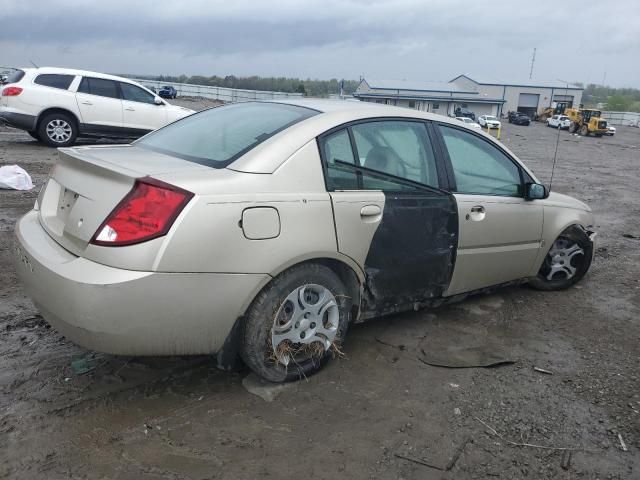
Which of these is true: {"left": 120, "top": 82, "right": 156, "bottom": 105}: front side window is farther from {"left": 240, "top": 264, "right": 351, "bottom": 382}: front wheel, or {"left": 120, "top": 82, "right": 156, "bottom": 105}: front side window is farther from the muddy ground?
{"left": 240, "top": 264, "right": 351, "bottom": 382}: front wheel

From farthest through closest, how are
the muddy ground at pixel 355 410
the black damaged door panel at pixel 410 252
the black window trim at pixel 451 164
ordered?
the black window trim at pixel 451 164, the black damaged door panel at pixel 410 252, the muddy ground at pixel 355 410

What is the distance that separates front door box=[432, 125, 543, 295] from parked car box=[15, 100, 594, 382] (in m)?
0.01

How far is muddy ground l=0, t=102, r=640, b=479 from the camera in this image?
8.26 ft

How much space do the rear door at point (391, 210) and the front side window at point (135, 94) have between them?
1012 cm

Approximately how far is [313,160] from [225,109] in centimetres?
119

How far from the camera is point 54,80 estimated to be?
38.1 ft

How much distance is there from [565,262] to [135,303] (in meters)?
3.90

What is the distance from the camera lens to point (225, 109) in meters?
4.00

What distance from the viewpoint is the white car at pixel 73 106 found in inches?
447

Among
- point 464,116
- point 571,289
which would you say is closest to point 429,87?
point 464,116

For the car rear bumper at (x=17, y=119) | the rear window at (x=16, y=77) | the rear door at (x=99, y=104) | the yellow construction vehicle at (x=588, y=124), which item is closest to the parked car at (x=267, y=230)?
the rear door at (x=99, y=104)

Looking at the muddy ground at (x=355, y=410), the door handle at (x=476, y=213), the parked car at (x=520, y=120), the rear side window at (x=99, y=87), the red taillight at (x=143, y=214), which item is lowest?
the parked car at (x=520, y=120)

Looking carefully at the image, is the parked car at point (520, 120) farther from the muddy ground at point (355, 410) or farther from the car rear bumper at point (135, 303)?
the car rear bumper at point (135, 303)

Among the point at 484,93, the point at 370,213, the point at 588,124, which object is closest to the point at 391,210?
the point at 370,213
